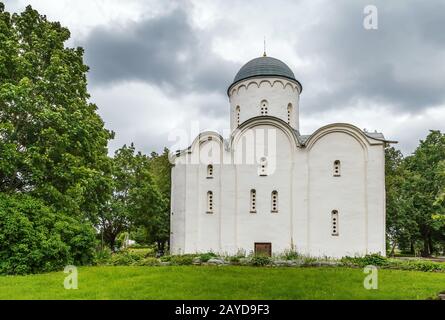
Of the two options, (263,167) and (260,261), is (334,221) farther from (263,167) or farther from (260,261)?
(260,261)

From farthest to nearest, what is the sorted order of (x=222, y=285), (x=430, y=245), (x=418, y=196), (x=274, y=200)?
(x=430, y=245) → (x=418, y=196) → (x=274, y=200) → (x=222, y=285)

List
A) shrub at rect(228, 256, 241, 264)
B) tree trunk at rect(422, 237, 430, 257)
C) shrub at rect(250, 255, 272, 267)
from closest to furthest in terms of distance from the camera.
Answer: shrub at rect(250, 255, 272, 267)
shrub at rect(228, 256, 241, 264)
tree trunk at rect(422, 237, 430, 257)

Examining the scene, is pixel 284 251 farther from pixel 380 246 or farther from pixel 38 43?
pixel 38 43

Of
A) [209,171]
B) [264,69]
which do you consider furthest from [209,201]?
[264,69]

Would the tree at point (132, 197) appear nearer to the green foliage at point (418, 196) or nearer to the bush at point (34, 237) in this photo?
the bush at point (34, 237)

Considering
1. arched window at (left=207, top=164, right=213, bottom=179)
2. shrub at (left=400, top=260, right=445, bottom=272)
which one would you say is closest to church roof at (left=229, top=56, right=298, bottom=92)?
arched window at (left=207, top=164, right=213, bottom=179)

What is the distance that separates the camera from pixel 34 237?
14.3 metres

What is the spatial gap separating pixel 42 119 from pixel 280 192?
12.6 meters

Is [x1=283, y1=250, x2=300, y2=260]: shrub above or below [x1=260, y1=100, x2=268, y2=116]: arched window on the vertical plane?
below

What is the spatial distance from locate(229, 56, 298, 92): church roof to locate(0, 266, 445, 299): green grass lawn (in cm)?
1465

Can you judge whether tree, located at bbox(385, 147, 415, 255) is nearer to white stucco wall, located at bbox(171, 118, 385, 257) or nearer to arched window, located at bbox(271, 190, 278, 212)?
white stucco wall, located at bbox(171, 118, 385, 257)

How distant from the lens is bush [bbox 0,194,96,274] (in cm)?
1391

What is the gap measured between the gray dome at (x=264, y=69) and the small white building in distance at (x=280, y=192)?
4.41m

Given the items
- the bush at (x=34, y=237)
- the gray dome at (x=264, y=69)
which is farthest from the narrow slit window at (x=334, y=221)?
the bush at (x=34, y=237)
